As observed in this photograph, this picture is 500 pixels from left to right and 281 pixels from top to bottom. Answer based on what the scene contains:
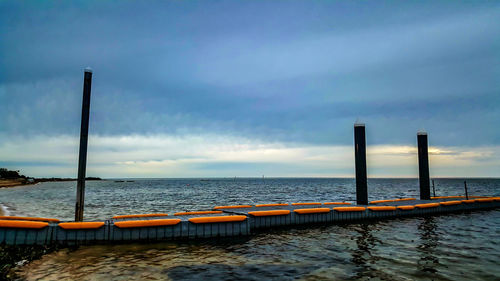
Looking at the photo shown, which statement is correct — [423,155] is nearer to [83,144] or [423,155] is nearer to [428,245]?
[428,245]

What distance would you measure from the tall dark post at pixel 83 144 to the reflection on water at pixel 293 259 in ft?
6.97

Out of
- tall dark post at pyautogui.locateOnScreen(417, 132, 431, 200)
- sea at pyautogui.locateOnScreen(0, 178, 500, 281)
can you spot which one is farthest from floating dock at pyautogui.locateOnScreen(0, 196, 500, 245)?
tall dark post at pyautogui.locateOnScreen(417, 132, 431, 200)

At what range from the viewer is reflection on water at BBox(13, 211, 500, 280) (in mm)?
7691

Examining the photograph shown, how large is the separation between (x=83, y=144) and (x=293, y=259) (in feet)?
30.6

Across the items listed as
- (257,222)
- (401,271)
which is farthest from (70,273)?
(401,271)

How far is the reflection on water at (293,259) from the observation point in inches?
303

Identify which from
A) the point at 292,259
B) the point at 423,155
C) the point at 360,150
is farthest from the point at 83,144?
the point at 423,155

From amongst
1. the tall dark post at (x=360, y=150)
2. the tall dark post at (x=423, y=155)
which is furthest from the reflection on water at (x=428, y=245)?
the tall dark post at (x=423, y=155)

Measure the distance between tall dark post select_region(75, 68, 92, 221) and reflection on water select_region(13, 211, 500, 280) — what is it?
6.97 feet

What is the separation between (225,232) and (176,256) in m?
2.98

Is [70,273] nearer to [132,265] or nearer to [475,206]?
[132,265]

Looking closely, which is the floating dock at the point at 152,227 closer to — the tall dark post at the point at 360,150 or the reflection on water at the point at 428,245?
the tall dark post at the point at 360,150

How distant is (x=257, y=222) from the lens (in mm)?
13664

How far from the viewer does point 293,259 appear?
920 centimetres
